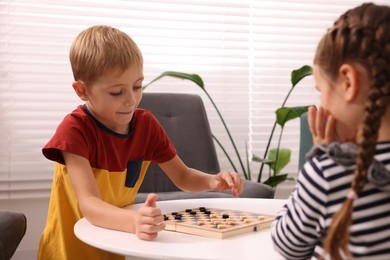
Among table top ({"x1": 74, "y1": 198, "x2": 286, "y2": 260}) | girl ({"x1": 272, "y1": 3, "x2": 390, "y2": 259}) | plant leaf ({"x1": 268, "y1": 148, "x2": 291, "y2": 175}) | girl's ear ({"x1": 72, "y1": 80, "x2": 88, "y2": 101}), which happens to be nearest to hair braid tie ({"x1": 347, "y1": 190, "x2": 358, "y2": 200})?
girl ({"x1": 272, "y1": 3, "x2": 390, "y2": 259})

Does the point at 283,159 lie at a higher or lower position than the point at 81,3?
lower

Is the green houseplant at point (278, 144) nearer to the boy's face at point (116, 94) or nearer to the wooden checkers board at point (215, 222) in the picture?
the boy's face at point (116, 94)

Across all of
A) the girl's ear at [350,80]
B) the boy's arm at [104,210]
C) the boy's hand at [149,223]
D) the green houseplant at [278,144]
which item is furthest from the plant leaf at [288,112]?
the girl's ear at [350,80]

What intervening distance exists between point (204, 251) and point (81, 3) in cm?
255

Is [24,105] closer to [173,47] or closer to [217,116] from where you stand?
[173,47]

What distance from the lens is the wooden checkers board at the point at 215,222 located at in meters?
1.37

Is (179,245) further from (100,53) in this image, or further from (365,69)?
(100,53)

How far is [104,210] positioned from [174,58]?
226cm

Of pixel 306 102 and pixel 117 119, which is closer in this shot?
pixel 117 119

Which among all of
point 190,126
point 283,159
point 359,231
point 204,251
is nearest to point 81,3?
point 190,126

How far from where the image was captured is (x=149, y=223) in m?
1.31

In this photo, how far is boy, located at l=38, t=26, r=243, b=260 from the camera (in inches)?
64.9

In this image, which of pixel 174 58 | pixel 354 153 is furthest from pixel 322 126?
pixel 174 58

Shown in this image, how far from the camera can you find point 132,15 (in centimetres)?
353
